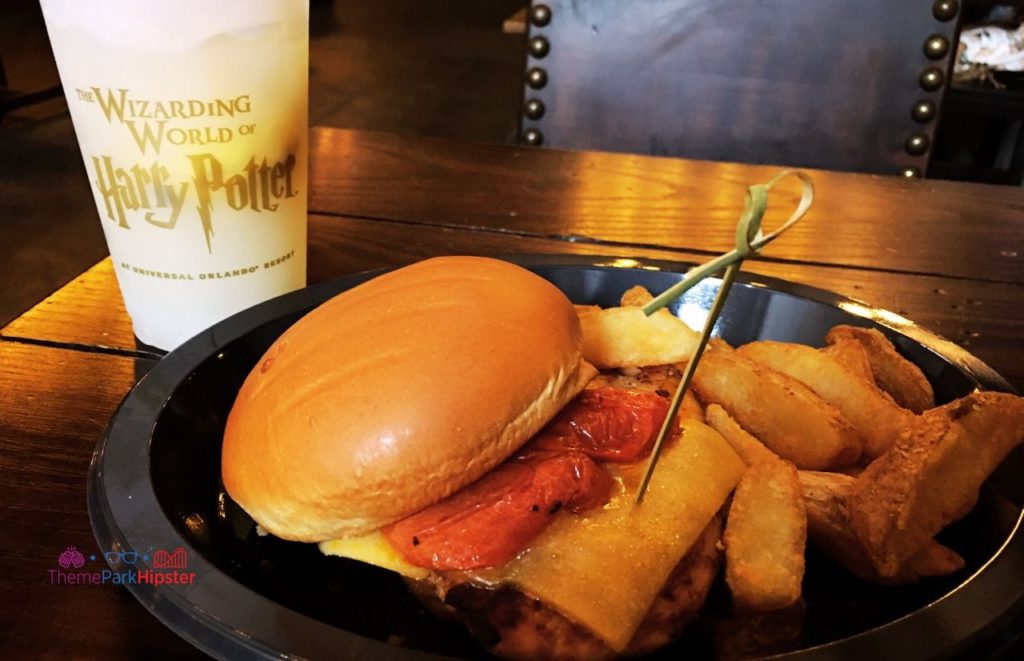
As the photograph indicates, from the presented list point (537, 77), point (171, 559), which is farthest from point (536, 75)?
point (171, 559)

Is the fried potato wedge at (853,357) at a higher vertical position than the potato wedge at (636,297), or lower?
higher

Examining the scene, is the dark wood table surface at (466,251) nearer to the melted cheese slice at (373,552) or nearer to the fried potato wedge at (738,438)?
the melted cheese slice at (373,552)

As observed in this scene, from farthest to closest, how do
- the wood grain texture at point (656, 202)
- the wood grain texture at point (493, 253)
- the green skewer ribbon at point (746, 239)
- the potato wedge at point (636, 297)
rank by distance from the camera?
the wood grain texture at point (656, 202) → the wood grain texture at point (493, 253) → the potato wedge at point (636, 297) → the green skewer ribbon at point (746, 239)

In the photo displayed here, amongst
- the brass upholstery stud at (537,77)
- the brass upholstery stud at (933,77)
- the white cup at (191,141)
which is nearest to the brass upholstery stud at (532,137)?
the brass upholstery stud at (537,77)

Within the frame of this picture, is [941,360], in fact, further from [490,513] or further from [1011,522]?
[490,513]

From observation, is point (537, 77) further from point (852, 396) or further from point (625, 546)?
point (625, 546)

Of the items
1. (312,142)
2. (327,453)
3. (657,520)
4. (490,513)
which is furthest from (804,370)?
(312,142)
